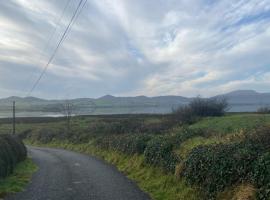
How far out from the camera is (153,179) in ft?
60.4

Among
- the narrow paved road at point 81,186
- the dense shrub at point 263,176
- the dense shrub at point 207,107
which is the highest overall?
the dense shrub at point 207,107

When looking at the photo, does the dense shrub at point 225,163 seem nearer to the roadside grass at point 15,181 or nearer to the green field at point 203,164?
the green field at point 203,164

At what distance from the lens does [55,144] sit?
188ft

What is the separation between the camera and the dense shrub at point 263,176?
9781 millimetres

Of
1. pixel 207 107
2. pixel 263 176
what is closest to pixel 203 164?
pixel 263 176

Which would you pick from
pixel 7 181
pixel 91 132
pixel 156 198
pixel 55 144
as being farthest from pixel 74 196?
pixel 55 144

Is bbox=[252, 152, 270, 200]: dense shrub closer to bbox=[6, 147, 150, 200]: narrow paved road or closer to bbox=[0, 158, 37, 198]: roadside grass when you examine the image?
bbox=[6, 147, 150, 200]: narrow paved road

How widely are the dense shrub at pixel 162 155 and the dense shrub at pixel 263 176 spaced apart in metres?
6.81

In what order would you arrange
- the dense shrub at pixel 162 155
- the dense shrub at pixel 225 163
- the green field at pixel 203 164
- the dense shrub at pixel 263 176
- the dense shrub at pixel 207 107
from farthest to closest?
the dense shrub at pixel 207 107, the dense shrub at pixel 162 155, the dense shrub at pixel 225 163, the green field at pixel 203 164, the dense shrub at pixel 263 176

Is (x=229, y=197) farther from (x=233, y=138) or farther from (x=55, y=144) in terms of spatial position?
(x=55, y=144)

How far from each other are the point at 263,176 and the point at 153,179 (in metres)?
8.83

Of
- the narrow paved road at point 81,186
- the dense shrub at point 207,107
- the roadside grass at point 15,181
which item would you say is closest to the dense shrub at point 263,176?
the narrow paved road at point 81,186

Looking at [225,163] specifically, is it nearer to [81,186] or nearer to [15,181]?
[81,186]

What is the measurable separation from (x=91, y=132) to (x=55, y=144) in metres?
10.9
